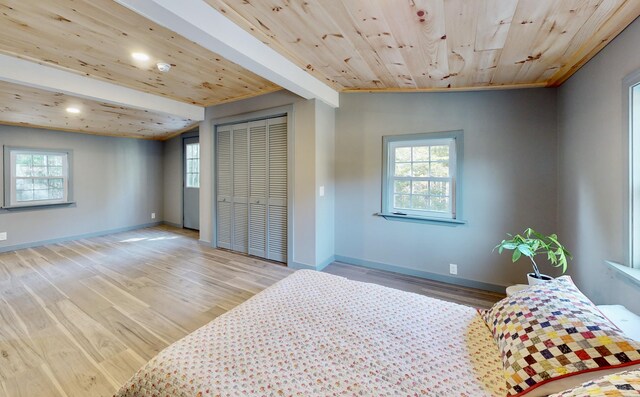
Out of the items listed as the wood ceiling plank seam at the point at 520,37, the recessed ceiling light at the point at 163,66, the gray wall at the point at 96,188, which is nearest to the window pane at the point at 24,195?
the gray wall at the point at 96,188

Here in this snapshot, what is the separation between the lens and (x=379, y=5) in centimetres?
161

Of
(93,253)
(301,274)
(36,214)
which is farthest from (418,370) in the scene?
(36,214)

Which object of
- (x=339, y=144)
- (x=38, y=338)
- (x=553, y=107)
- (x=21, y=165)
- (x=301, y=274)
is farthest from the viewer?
(x=21, y=165)

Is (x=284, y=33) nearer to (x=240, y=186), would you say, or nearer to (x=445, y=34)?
(x=445, y=34)

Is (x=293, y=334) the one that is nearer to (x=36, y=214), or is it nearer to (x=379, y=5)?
(x=379, y=5)

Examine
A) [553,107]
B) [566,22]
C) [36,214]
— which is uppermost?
[566,22]

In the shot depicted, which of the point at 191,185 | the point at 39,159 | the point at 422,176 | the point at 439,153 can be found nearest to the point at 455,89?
the point at 439,153

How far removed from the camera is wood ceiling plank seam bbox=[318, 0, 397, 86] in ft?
5.58

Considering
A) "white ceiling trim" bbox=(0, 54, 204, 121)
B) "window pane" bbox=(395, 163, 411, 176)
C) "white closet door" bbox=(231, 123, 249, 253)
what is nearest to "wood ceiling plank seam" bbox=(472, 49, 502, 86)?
"window pane" bbox=(395, 163, 411, 176)

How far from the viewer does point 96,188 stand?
5531mm

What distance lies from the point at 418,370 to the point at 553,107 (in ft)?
9.79

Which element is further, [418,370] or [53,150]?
[53,150]

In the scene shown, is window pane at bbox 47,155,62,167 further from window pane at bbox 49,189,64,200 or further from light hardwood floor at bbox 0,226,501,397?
light hardwood floor at bbox 0,226,501,397

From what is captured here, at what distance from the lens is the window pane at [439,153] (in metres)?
3.09
